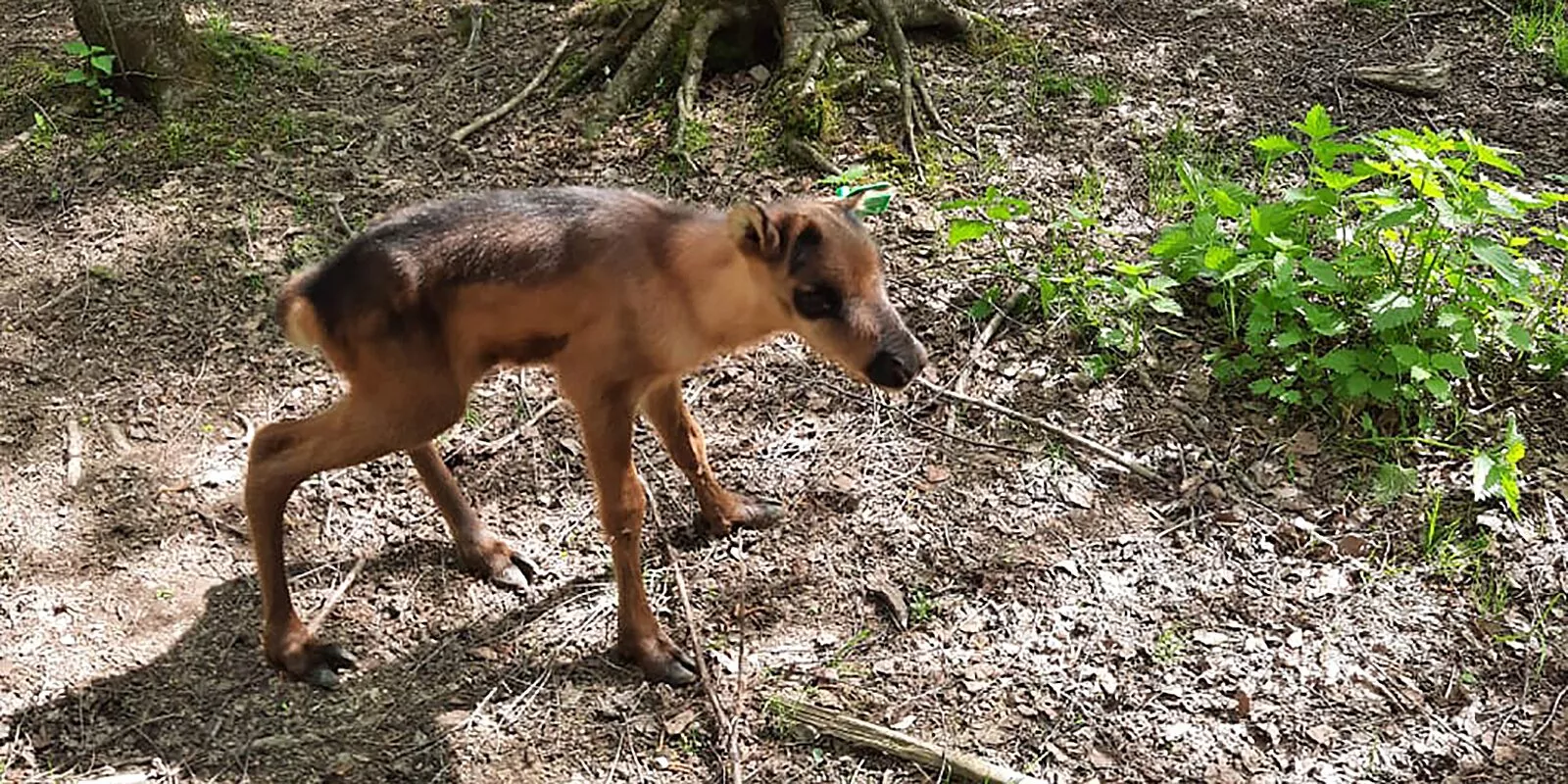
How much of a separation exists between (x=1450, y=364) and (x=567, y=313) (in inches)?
135

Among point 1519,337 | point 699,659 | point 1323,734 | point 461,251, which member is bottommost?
point 1323,734

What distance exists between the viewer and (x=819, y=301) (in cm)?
405

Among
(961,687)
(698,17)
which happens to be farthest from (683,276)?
(698,17)

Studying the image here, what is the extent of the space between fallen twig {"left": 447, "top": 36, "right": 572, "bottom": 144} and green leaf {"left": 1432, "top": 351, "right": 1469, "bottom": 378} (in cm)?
499

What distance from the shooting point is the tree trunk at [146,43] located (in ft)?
24.5

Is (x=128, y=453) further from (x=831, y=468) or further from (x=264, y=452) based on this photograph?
(x=831, y=468)

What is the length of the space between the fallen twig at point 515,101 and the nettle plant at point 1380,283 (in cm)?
379

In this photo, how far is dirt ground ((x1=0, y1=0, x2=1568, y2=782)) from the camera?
430 centimetres

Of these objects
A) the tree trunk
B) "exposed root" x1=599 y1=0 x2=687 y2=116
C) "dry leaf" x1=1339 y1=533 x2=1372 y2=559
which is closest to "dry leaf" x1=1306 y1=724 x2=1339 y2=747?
"dry leaf" x1=1339 y1=533 x2=1372 y2=559

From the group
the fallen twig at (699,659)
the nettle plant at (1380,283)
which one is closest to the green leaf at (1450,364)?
the nettle plant at (1380,283)

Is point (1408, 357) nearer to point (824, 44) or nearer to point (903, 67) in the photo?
point (903, 67)

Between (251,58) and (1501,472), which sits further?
(251,58)

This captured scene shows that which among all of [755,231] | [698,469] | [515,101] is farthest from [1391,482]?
[515,101]

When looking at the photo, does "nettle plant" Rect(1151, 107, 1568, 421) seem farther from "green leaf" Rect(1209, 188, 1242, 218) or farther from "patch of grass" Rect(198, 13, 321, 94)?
"patch of grass" Rect(198, 13, 321, 94)
